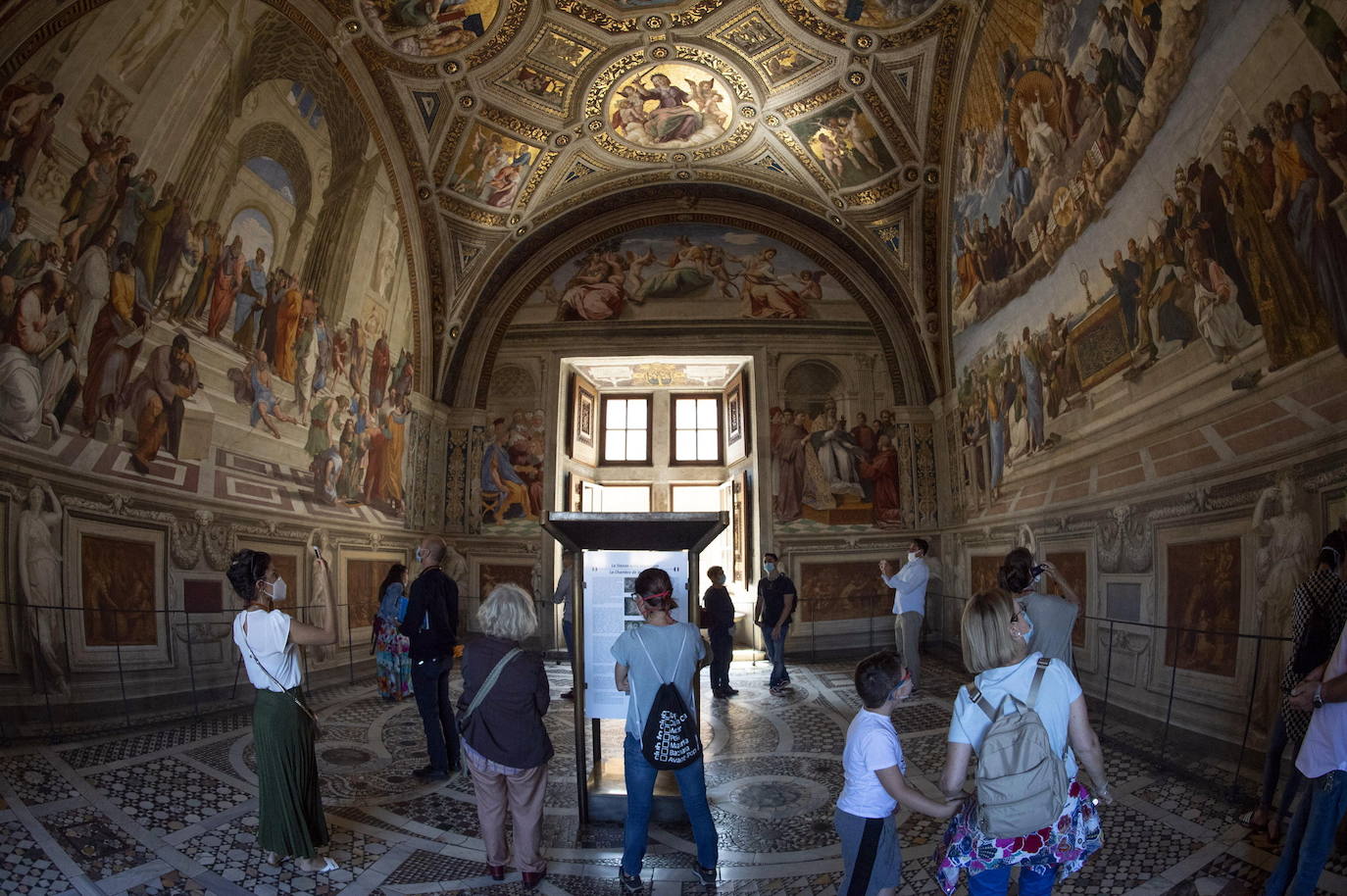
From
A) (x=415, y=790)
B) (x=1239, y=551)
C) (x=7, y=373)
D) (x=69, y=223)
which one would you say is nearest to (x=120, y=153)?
(x=69, y=223)

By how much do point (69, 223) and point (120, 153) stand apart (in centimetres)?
85

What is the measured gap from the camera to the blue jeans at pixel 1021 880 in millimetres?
2771

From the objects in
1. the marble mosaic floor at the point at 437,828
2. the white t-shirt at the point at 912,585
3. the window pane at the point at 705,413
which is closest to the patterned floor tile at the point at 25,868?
the marble mosaic floor at the point at 437,828

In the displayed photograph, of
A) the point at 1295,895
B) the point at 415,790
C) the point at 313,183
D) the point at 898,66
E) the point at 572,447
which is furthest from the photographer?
the point at 572,447

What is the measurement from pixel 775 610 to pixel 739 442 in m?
6.49

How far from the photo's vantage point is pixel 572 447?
15961 millimetres

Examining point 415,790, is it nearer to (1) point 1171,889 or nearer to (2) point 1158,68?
(1) point 1171,889

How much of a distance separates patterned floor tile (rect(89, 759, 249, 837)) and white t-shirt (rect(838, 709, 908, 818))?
13.7ft

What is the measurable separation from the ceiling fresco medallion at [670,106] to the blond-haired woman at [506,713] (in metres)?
9.92

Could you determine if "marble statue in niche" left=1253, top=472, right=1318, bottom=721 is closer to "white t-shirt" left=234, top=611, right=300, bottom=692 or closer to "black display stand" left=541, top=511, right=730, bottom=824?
"black display stand" left=541, top=511, right=730, bottom=824

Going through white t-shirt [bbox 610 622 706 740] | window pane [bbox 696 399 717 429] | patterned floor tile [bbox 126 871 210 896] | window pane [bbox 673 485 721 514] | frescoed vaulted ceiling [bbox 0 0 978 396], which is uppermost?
frescoed vaulted ceiling [bbox 0 0 978 396]

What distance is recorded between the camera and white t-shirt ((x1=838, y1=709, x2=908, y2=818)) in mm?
2873

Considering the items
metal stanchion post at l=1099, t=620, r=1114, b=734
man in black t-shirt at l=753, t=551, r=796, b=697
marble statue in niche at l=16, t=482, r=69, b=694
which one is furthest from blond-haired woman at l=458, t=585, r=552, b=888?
man in black t-shirt at l=753, t=551, r=796, b=697

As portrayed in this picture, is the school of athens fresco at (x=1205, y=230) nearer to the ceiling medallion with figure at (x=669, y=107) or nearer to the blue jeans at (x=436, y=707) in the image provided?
the ceiling medallion with figure at (x=669, y=107)
